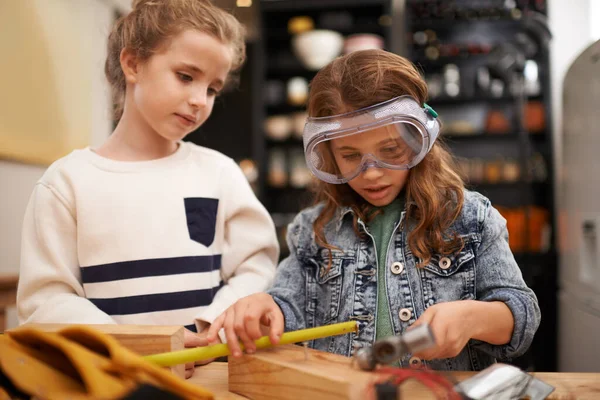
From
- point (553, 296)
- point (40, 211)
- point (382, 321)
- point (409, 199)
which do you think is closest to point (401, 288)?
point (382, 321)

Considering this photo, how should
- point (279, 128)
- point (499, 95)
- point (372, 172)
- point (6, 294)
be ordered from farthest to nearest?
1. point (279, 128)
2. point (499, 95)
3. point (6, 294)
4. point (372, 172)

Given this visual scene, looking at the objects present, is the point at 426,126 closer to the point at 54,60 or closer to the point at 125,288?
the point at 125,288

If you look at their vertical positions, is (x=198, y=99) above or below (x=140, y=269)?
above

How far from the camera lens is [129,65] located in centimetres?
118

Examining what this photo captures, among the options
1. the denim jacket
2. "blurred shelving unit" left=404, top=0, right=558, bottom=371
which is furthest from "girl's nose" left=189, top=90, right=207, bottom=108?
"blurred shelving unit" left=404, top=0, right=558, bottom=371

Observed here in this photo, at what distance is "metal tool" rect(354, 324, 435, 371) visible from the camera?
2.04ft

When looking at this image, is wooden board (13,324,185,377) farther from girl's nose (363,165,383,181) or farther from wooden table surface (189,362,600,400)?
girl's nose (363,165,383,181)

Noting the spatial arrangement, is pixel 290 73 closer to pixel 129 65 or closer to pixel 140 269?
pixel 129 65

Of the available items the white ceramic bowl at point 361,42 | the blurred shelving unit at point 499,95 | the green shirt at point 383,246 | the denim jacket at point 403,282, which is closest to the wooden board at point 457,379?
the denim jacket at point 403,282

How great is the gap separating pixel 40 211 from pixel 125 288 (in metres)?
0.23

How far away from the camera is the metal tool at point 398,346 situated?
622 mm

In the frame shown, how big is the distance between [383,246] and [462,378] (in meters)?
0.36

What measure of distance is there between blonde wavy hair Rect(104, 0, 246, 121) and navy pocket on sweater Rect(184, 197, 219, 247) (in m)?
0.34

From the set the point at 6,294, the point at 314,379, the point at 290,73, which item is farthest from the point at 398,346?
the point at 290,73
